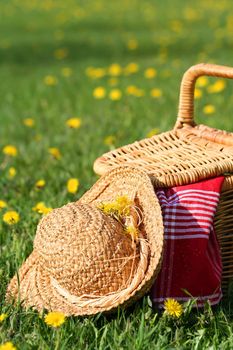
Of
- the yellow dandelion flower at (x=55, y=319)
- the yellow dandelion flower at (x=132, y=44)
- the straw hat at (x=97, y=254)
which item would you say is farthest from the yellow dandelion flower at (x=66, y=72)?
the yellow dandelion flower at (x=55, y=319)

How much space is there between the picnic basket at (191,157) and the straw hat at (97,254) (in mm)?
148

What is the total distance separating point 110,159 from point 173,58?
5.35 m

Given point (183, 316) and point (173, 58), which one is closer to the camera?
point (183, 316)

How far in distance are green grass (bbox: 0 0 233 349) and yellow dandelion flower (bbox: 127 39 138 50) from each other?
8 centimetres

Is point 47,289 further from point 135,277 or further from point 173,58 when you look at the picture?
point 173,58

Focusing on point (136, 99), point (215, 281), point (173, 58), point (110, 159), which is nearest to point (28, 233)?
point (110, 159)

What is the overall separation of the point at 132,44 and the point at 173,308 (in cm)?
715

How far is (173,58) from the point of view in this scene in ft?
25.2

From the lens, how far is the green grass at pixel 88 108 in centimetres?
201

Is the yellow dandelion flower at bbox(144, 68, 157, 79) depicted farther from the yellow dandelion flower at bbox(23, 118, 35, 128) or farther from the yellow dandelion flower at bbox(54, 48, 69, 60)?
the yellow dandelion flower at bbox(54, 48, 69, 60)

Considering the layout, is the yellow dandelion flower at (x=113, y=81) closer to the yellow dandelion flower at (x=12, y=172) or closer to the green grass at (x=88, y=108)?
the green grass at (x=88, y=108)

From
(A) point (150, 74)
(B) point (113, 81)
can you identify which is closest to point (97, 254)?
(A) point (150, 74)

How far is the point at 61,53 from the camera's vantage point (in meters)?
8.20

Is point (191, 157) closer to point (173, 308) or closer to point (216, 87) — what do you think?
point (173, 308)
